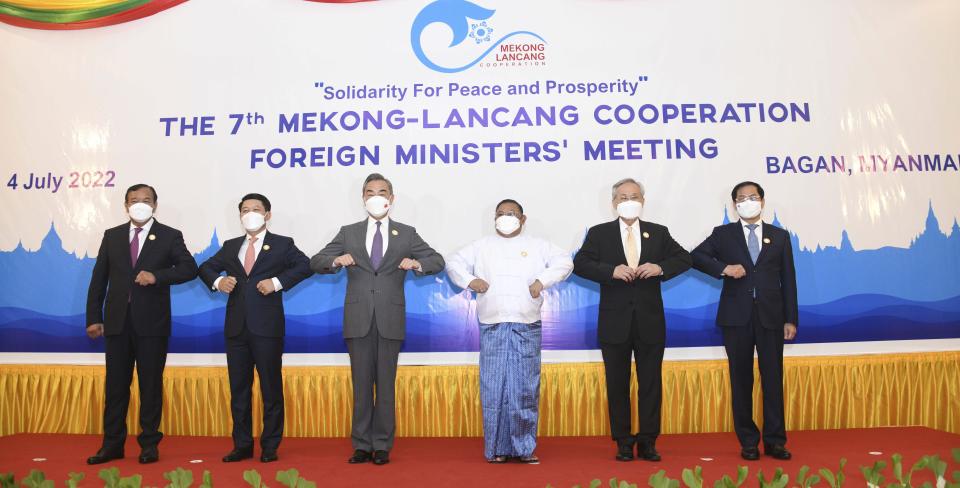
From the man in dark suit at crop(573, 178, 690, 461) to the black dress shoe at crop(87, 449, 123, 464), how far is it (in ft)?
8.55

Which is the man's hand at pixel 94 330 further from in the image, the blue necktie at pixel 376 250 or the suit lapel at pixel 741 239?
the suit lapel at pixel 741 239

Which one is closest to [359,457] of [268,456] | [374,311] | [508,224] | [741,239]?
[268,456]

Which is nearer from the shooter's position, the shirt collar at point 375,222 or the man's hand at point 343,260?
the man's hand at point 343,260

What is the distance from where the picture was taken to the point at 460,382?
3945mm

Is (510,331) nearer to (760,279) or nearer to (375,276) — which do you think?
(375,276)

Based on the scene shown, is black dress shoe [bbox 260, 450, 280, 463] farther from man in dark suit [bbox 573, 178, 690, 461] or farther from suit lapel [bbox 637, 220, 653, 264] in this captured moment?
suit lapel [bbox 637, 220, 653, 264]

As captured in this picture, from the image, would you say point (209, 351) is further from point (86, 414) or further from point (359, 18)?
point (359, 18)

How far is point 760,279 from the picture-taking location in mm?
3293

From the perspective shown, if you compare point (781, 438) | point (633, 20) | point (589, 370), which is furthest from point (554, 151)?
point (781, 438)

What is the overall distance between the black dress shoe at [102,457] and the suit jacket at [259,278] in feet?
2.76

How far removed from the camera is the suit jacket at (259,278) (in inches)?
130

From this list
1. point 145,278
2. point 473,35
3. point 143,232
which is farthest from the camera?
point 473,35

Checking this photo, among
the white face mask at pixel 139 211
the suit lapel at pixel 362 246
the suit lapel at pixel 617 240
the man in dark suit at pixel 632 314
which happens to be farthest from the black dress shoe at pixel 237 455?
the suit lapel at pixel 617 240

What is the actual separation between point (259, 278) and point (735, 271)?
8.24 ft
